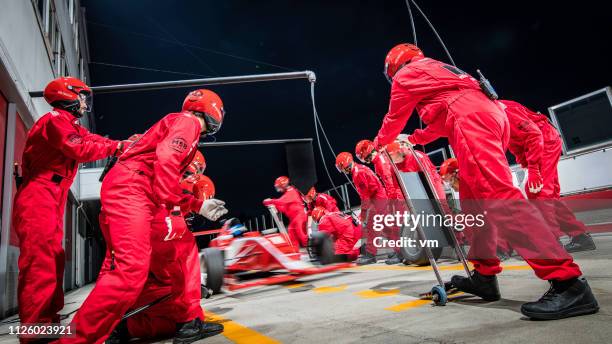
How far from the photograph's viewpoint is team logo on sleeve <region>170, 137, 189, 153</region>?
2.00m

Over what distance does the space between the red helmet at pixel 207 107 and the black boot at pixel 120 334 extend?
150 cm

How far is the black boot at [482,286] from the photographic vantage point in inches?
84.7

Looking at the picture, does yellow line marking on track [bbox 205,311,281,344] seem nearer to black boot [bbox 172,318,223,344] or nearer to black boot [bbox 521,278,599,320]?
black boot [bbox 172,318,223,344]

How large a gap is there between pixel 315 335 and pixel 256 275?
3548 mm

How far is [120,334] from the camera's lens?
229 cm

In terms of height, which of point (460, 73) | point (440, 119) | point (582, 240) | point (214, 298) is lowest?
point (214, 298)

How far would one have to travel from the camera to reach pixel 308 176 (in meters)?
9.05

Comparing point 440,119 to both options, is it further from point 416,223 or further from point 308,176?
point 308,176

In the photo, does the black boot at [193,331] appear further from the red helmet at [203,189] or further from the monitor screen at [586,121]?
the monitor screen at [586,121]

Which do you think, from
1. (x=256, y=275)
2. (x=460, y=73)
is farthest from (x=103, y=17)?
(x=460, y=73)

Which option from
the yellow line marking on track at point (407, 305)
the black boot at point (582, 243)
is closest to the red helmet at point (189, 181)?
the yellow line marking on track at point (407, 305)

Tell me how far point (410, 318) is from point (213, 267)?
9.85ft

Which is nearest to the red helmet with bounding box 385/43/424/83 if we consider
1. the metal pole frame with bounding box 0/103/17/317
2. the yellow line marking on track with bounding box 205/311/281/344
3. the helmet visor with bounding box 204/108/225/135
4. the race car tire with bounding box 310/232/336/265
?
the helmet visor with bounding box 204/108/225/135

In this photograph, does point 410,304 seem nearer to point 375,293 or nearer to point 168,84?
point 375,293
